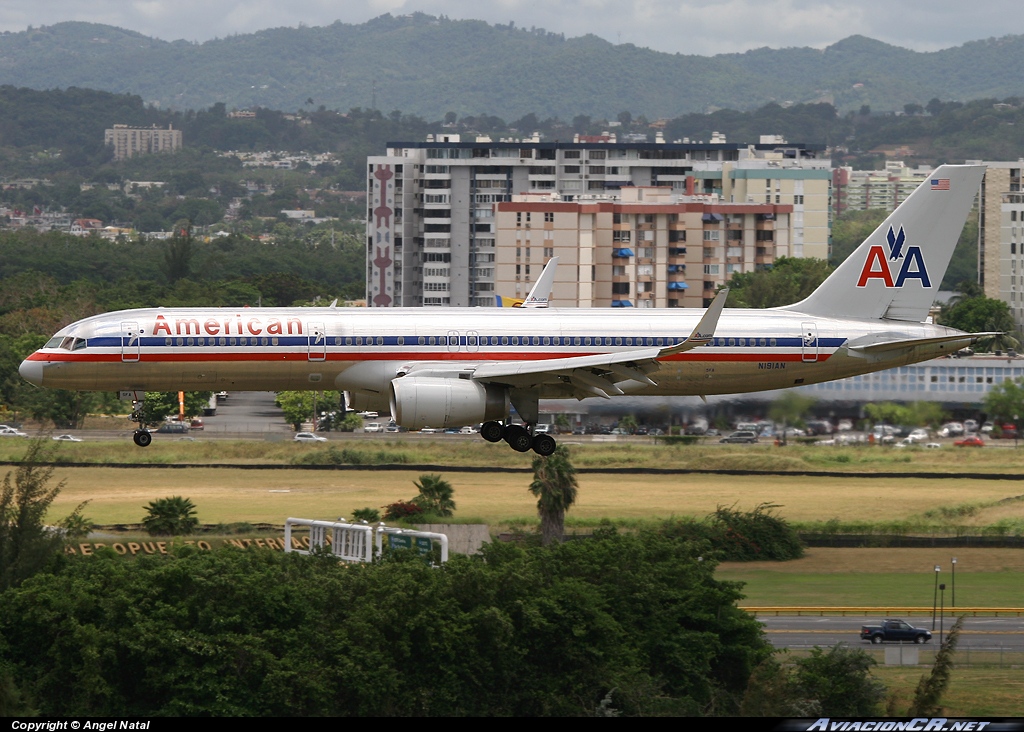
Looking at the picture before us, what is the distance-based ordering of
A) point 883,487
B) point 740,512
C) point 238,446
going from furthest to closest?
1. point 238,446
2. point 883,487
3. point 740,512

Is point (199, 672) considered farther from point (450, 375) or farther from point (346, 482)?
point (346, 482)

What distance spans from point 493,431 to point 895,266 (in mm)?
18670

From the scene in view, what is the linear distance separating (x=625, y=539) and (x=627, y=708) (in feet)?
43.7

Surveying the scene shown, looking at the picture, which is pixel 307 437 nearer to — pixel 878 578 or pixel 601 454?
pixel 601 454

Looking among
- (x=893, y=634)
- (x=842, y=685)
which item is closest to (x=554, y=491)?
(x=893, y=634)

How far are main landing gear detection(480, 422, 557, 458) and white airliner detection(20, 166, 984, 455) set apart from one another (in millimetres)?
56

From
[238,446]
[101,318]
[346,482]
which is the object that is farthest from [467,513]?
[101,318]

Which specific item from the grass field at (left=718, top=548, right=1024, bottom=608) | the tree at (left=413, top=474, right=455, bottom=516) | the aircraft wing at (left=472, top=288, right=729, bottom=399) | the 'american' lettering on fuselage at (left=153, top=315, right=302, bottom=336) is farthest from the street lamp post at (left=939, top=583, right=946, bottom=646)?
the 'american' lettering on fuselage at (left=153, top=315, right=302, bottom=336)

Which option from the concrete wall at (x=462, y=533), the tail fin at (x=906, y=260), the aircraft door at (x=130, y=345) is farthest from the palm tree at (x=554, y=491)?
the aircraft door at (x=130, y=345)

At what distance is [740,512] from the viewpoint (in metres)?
99.2

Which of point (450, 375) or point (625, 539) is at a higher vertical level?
point (450, 375)

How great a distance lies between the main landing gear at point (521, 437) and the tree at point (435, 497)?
1389 inches

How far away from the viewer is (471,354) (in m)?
61.3

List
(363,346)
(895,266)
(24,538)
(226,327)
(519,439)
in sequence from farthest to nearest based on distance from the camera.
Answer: (24,538) → (895,266) → (519,439) → (363,346) → (226,327)
